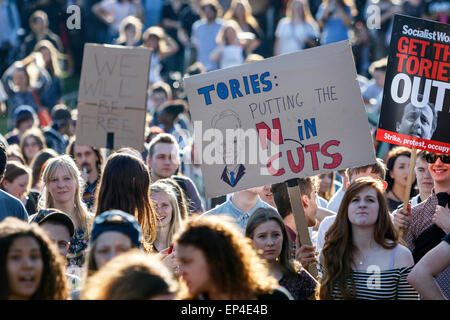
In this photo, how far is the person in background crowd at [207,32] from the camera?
625 inches

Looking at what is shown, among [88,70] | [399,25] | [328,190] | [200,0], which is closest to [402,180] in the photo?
[328,190]

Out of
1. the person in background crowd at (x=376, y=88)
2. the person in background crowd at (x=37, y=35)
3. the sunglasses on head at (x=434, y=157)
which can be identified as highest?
the person in background crowd at (x=37, y=35)

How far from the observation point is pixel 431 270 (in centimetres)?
540

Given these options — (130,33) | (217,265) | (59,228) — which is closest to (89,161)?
(59,228)

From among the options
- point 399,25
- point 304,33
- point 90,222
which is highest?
point 304,33

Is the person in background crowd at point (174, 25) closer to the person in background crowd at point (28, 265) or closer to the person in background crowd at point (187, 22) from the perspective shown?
the person in background crowd at point (187, 22)

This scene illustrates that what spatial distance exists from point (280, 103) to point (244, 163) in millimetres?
516

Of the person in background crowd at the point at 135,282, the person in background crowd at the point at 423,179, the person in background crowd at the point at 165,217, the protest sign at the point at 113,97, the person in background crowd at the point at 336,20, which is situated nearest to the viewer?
the person in background crowd at the point at 135,282

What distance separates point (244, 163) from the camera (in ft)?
21.6

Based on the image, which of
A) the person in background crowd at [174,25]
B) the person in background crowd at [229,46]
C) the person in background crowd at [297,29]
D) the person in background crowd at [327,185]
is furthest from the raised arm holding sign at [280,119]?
the person in background crowd at [174,25]

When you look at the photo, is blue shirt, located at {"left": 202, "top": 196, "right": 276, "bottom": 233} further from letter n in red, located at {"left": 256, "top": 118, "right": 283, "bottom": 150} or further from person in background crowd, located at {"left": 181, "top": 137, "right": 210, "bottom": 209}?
person in background crowd, located at {"left": 181, "top": 137, "right": 210, "bottom": 209}

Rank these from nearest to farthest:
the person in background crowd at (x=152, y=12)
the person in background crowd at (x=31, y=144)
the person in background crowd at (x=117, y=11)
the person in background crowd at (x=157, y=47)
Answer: the person in background crowd at (x=31, y=144) < the person in background crowd at (x=157, y=47) < the person in background crowd at (x=117, y=11) < the person in background crowd at (x=152, y=12)

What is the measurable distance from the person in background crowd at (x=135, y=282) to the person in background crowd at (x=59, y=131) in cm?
760
